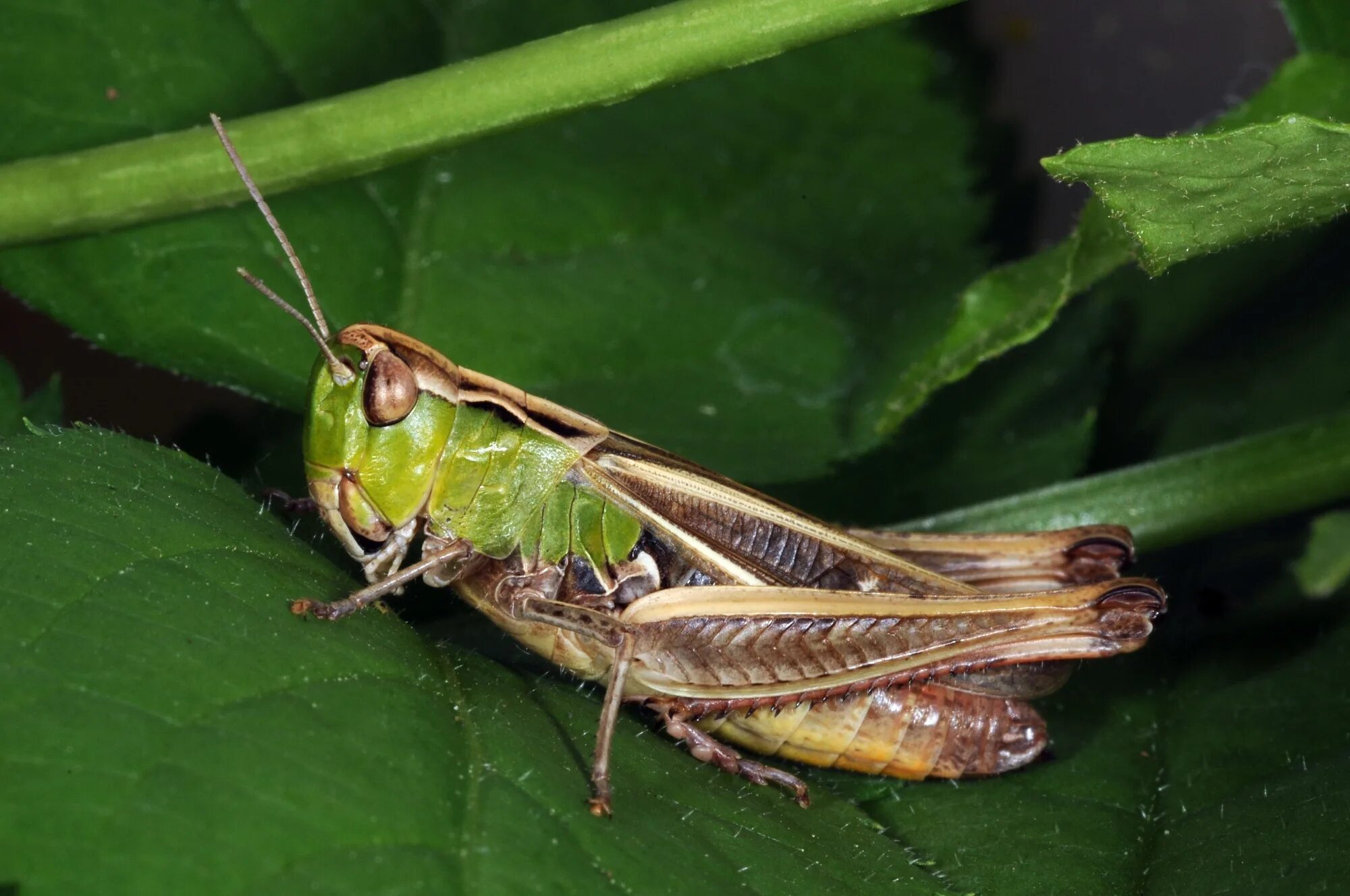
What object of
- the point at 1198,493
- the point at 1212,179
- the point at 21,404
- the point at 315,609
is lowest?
the point at 315,609

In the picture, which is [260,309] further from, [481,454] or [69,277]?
[481,454]

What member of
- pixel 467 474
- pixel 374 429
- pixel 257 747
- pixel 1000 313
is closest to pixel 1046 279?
pixel 1000 313

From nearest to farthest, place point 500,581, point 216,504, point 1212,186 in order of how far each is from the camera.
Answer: point 1212,186 → point 216,504 → point 500,581

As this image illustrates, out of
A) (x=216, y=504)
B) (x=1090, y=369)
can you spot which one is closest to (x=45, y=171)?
(x=216, y=504)

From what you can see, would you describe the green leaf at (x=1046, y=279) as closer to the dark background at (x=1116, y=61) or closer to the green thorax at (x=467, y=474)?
the green thorax at (x=467, y=474)

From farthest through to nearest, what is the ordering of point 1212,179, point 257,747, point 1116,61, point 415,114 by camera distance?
point 1116,61
point 415,114
point 1212,179
point 257,747

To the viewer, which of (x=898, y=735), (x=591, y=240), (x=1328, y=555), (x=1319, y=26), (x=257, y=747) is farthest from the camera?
(x=591, y=240)

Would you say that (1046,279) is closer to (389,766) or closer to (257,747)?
(389,766)
